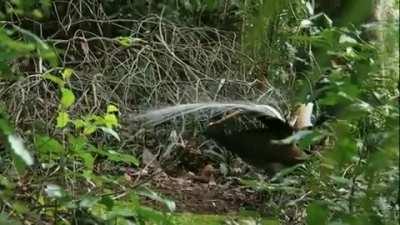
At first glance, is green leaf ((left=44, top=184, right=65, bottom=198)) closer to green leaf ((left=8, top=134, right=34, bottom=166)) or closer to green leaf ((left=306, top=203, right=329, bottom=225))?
green leaf ((left=8, top=134, right=34, bottom=166))

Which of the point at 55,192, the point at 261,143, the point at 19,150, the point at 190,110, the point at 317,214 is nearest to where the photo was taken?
the point at 19,150

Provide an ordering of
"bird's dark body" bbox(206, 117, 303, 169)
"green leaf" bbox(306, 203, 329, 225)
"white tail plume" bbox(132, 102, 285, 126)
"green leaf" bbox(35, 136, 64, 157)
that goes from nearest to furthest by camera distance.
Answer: "green leaf" bbox(306, 203, 329, 225)
"green leaf" bbox(35, 136, 64, 157)
"bird's dark body" bbox(206, 117, 303, 169)
"white tail plume" bbox(132, 102, 285, 126)

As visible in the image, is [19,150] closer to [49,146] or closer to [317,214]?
[317,214]

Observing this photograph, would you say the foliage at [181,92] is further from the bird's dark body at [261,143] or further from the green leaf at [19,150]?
the bird's dark body at [261,143]

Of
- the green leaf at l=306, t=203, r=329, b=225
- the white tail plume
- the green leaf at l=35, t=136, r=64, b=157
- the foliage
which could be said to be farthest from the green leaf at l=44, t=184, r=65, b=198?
the white tail plume

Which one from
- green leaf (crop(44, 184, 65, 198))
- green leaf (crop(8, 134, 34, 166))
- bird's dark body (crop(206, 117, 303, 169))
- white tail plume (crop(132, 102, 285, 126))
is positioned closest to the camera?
green leaf (crop(8, 134, 34, 166))

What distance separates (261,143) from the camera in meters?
3.96

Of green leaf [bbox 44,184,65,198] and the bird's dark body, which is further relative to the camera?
the bird's dark body

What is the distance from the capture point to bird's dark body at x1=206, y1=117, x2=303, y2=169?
384 cm

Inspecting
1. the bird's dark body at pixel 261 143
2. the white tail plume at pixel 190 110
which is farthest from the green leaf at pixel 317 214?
the white tail plume at pixel 190 110

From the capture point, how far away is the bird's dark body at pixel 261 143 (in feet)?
12.6

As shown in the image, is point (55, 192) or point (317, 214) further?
point (55, 192)

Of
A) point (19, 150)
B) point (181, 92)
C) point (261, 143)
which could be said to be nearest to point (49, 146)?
point (19, 150)

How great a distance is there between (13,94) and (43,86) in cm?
23
